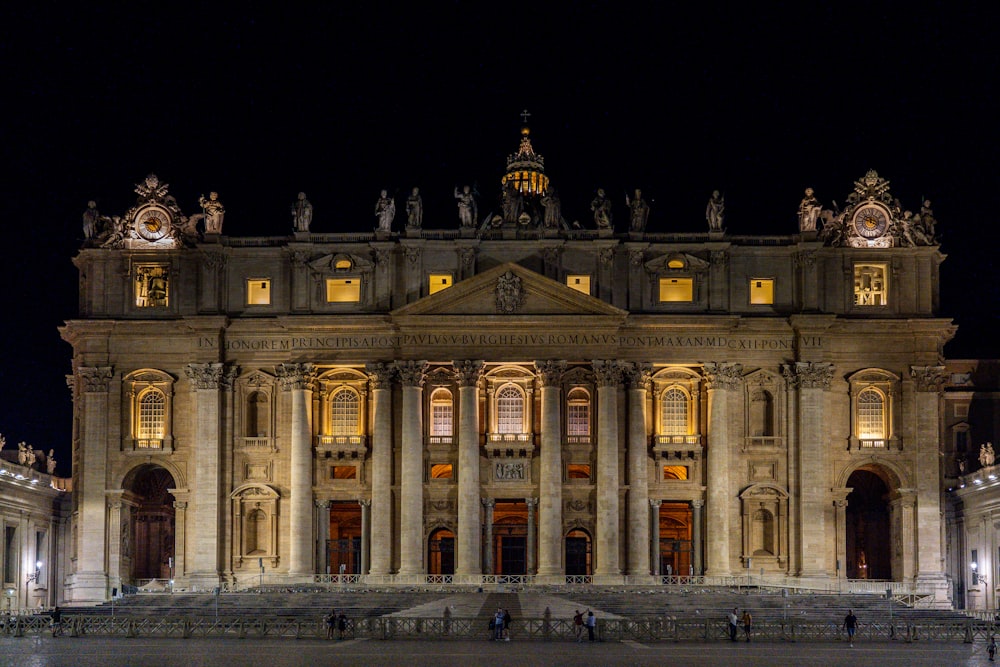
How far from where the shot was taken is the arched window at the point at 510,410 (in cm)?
9331

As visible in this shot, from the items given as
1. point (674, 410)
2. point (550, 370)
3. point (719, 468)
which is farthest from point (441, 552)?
point (719, 468)

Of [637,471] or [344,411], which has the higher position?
[344,411]

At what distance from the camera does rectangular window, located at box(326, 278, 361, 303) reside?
94.4 meters

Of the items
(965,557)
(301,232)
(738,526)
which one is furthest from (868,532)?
(301,232)

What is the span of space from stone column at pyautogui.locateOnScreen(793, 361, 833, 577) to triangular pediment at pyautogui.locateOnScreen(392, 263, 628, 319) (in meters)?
11.2

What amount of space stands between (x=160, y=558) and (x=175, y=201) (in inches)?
906

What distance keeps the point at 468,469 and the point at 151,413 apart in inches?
738

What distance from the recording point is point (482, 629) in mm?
68375

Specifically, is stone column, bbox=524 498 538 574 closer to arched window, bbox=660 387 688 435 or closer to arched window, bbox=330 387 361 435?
arched window, bbox=660 387 688 435

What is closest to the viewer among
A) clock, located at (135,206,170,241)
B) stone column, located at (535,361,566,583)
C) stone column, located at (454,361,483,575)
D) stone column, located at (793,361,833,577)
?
stone column, located at (535,361,566,583)

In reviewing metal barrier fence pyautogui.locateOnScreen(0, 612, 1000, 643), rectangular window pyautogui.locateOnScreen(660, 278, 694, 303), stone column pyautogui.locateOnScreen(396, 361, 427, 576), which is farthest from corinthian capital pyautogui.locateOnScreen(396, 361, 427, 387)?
metal barrier fence pyautogui.locateOnScreen(0, 612, 1000, 643)

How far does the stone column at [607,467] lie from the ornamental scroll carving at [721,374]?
197 inches

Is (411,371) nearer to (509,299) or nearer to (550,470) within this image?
(509,299)

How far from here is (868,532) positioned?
101125 mm
